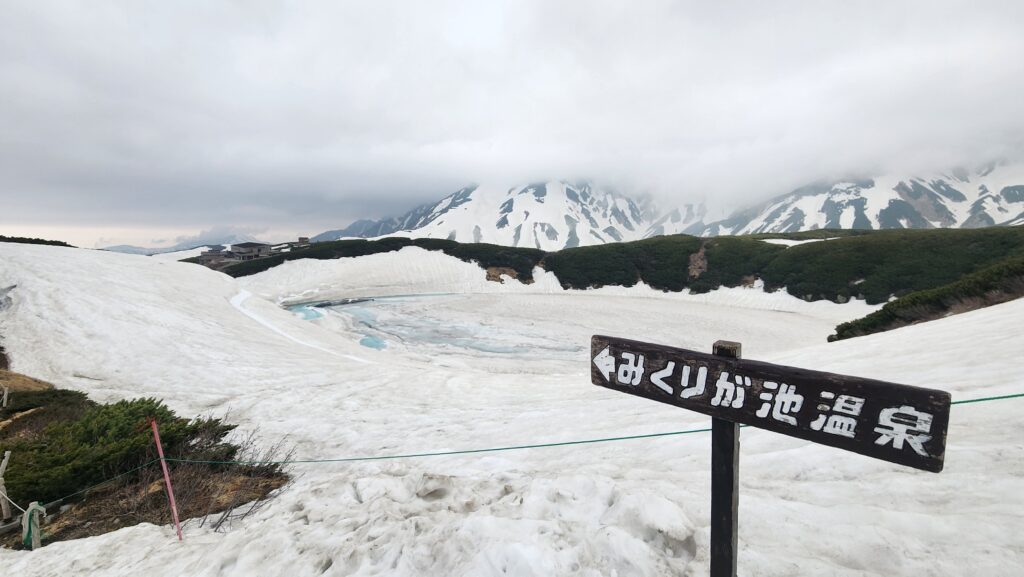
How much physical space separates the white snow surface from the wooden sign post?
Result: 107cm

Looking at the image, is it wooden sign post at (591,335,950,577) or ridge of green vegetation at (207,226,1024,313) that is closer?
wooden sign post at (591,335,950,577)

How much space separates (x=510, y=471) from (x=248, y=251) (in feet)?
390

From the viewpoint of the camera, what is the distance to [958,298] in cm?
1466

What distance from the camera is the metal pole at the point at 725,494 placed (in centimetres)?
288

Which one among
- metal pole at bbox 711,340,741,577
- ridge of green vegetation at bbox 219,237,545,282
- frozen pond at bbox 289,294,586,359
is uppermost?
ridge of green vegetation at bbox 219,237,545,282

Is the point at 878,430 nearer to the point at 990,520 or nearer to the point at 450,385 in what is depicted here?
the point at 990,520

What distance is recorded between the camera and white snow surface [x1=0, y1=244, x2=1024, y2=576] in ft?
11.3

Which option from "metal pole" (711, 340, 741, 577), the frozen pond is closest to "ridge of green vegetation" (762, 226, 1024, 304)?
the frozen pond

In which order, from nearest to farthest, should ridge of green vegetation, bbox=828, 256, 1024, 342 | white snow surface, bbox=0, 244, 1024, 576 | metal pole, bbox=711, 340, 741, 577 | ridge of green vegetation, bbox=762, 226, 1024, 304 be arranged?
1. metal pole, bbox=711, 340, 741, 577
2. white snow surface, bbox=0, 244, 1024, 576
3. ridge of green vegetation, bbox=828, 256, 1024, 342
4. ridge of green vegetation, bbox=762, 226, 1024, 304

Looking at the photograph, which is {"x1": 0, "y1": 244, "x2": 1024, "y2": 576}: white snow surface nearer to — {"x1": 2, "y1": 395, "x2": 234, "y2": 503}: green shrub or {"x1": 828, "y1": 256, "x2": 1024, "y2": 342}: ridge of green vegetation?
{"x1": 2, "y1": 395, "x2": 234, "y2": 503}: green shrub

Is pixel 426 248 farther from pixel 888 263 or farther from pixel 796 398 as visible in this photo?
pixel 796 398

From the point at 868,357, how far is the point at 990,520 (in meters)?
7.06

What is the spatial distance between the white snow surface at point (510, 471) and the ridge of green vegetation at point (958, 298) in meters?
5.05

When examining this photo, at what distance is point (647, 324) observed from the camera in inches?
1289
